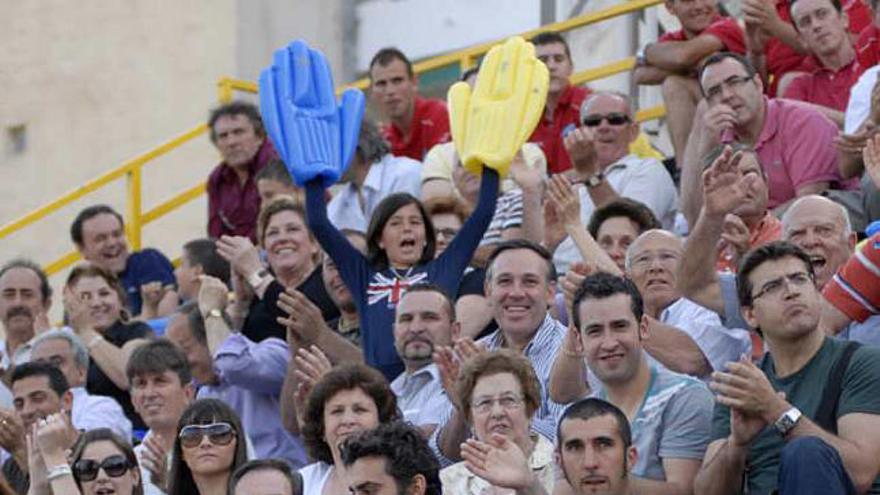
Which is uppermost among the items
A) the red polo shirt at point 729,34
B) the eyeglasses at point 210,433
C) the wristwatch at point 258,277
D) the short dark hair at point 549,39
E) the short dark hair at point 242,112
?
the short dark hair at point 549,39

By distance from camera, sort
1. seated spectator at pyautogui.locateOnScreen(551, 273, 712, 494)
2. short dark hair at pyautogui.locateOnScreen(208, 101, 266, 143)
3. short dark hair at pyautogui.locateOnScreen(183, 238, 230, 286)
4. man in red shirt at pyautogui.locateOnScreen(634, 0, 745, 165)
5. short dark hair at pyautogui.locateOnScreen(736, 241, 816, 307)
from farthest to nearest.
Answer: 1. short dark hair at pyautogui.locateOnScreen(208, 101, 266, 143)
2. man in red shirt at pyautogui.locateOnScreen(634, 0, 745, 165)
3. short dark hair at pyautogui.locateOnScreen(183, 238, 230, 286)
4. seated spectator at pyautogui.locateOnScreen(551, 273, 712, 494)
5. short dark hair at pyautogui.locateOnScreen(736, 241, 816, 307)

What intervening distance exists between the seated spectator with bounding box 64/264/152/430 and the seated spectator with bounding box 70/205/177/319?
1045 millimetres

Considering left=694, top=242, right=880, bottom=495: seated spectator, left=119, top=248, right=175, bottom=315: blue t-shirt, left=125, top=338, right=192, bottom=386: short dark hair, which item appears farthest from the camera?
left=119, top=248, right=175, bottom=315: blue t-shirt

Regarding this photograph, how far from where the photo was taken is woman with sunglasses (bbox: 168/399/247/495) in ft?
33.4

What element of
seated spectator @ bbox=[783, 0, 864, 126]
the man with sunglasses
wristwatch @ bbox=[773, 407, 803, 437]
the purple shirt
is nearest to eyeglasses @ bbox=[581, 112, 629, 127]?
the man with sunglasses

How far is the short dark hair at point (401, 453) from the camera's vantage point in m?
8.97

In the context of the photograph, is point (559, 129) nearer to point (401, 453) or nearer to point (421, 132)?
point (421, 132)

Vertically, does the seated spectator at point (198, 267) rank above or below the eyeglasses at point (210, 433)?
above

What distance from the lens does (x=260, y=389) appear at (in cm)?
1168

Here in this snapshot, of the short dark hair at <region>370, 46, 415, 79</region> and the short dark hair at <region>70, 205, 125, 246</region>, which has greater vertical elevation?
the short dark hair at <region>370, 46, 415, 79</region>

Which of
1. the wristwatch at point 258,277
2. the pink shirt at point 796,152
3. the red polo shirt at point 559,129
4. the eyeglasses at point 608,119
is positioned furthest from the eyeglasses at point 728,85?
the wristwatch at point 258,277

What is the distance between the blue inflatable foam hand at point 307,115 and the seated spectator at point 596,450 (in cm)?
281

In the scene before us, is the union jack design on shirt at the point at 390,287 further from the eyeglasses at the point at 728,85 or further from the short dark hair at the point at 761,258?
the short dark hair at the point at 761,258

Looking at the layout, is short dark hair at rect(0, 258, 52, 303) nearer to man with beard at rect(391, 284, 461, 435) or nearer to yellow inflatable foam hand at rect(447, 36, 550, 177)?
yellow inflatable foam hand at rect(447, 36, 550, 177)
